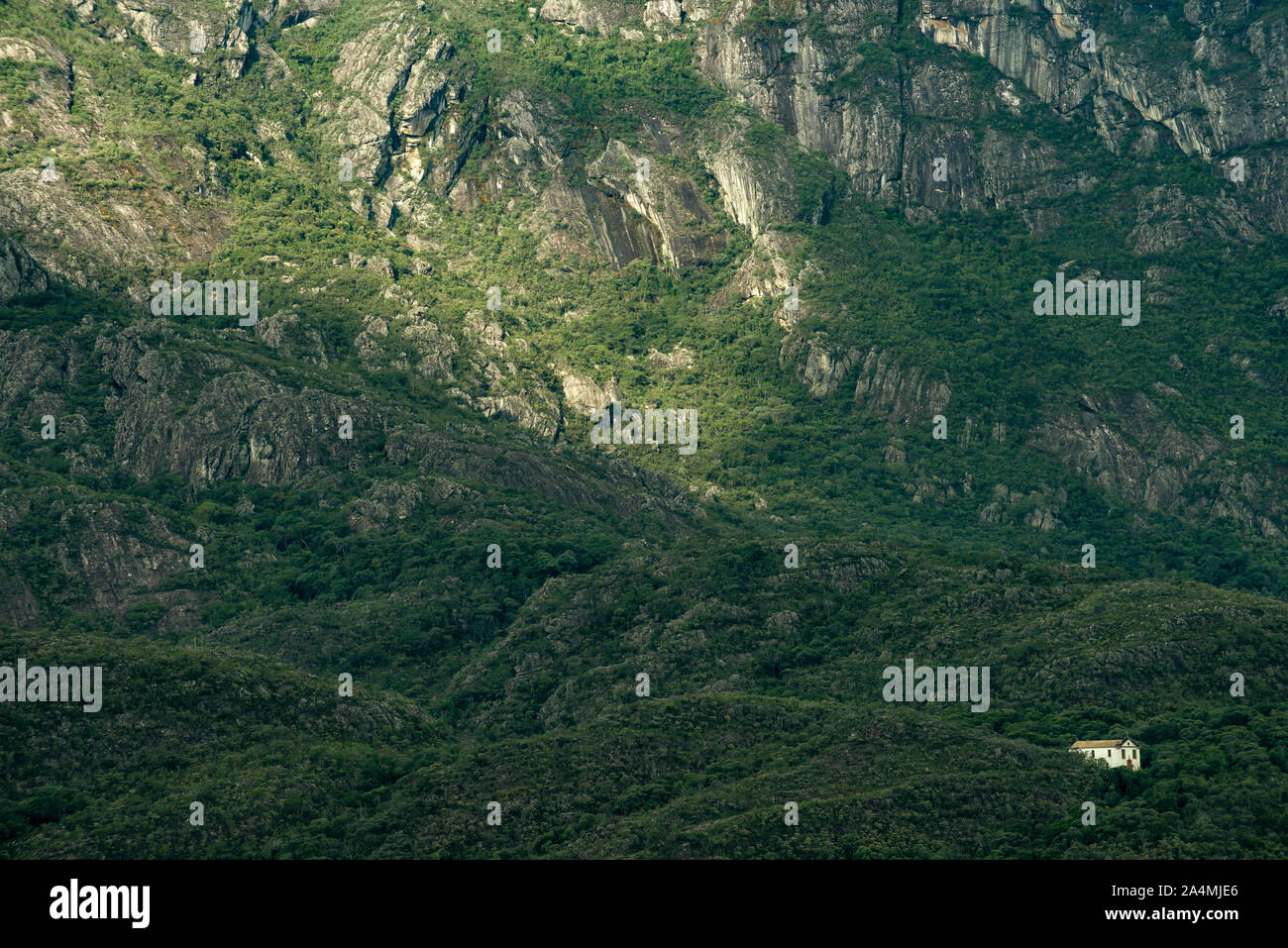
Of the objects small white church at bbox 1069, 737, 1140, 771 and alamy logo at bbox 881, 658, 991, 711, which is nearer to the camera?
small white church at bbox 1069, 737, 1140, 771

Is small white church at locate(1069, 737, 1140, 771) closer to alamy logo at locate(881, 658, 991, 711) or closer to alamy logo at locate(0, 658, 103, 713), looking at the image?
alamy logo at locate(881, 658, 991, 711)

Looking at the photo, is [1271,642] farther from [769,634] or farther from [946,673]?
[769,634]

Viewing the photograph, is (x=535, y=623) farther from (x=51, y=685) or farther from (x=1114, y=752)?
(x=1114, y=752)
